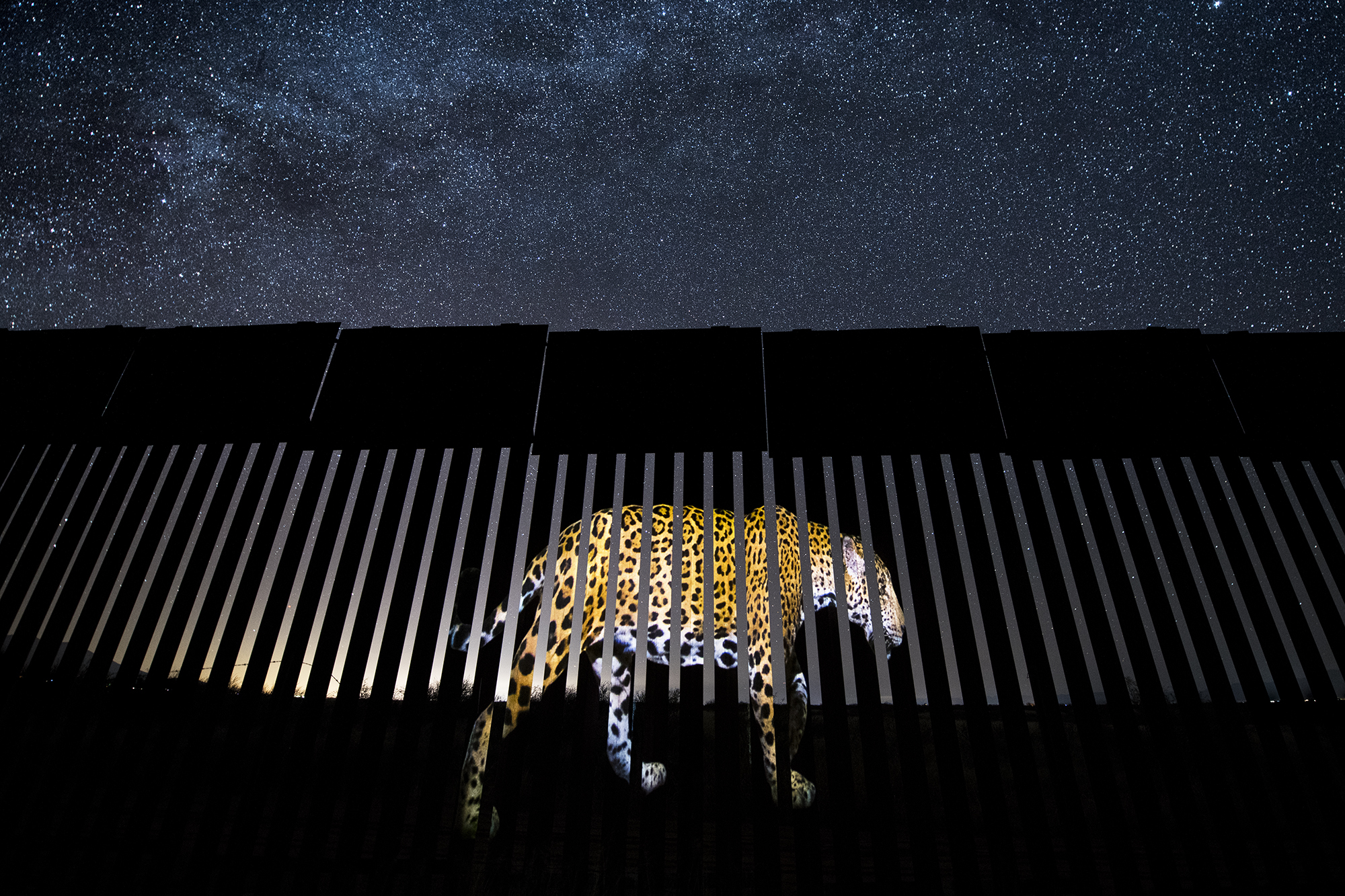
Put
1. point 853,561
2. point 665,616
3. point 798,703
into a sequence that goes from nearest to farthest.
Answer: point 798,703
point 665,616
point 853,561

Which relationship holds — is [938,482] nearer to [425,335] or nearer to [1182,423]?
[1182,423]

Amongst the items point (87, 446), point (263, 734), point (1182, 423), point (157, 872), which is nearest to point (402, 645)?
point (263, 734)

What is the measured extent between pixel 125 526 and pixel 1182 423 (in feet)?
14.7

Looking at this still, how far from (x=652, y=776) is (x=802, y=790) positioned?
1.96 feet

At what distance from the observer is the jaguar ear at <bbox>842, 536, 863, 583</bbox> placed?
4.15m

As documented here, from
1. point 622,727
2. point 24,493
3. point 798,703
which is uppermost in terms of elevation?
point 24,493

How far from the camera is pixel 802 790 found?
262 centimetres

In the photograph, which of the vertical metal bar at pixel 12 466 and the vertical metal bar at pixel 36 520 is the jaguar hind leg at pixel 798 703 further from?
the vertical metal bar at pixel 12 466

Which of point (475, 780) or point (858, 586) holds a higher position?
point (858, 586)

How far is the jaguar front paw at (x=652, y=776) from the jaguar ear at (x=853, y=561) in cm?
178

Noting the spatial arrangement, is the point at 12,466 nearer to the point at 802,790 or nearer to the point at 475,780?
the point at 475,780

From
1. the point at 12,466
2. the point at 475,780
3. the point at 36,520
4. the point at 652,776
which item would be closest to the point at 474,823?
the point at 475,780

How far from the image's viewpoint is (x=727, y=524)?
4.28 m

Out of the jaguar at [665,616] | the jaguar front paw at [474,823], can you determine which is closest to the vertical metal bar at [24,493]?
the jaguar at [665,616]
